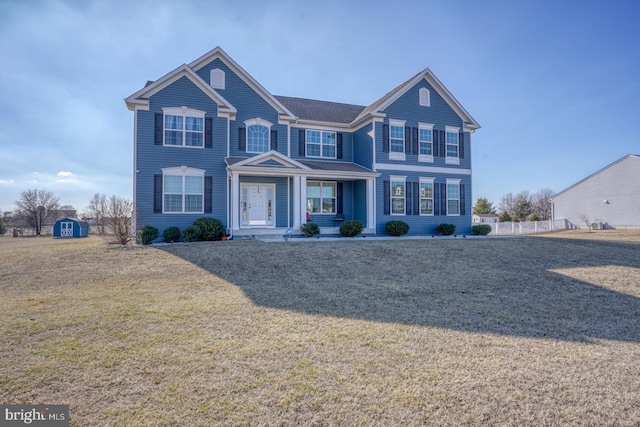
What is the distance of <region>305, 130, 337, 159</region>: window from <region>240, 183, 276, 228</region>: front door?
3336mm

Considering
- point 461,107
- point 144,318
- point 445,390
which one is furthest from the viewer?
point 461,107

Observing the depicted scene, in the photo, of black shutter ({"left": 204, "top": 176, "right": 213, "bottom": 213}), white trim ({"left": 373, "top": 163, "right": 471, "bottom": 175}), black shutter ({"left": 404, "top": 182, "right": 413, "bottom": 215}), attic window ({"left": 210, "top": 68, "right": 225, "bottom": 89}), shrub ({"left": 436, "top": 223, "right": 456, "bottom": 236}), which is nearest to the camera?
black shutter ({"left": 204, "top": 176, "right": 213, "bottom": 213})

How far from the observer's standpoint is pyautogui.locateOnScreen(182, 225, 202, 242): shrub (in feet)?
47.9

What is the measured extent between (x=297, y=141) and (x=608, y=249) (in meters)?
15.2

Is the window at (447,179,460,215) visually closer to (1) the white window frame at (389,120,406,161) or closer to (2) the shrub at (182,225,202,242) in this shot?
(1) the white window frame at (389,120,406,161)

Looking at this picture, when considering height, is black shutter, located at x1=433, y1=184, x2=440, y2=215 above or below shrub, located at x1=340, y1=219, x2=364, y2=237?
above

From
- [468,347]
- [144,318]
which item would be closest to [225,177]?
[144,318]

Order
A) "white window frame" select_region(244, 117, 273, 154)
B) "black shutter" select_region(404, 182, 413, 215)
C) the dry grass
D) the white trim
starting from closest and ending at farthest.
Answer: the dry grass, "white window frame" select_region(244, 117, 273, 154), the white trim, "black shutter" select_region(404, 182, 413, 215)

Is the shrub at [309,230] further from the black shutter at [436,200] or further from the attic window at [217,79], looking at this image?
the attic window at [217,79]

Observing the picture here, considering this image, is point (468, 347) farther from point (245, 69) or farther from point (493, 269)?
point (245, 69)

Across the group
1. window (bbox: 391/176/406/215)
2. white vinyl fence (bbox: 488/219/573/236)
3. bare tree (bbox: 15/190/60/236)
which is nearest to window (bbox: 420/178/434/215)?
window (bbox: 391/176/406/215)

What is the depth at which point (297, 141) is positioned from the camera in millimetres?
18672

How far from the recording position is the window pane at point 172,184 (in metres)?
15.5

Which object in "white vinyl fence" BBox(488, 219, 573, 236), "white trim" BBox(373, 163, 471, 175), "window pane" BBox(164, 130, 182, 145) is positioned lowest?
"white vinyl fence" BBox(488, 219, 573, 236)
